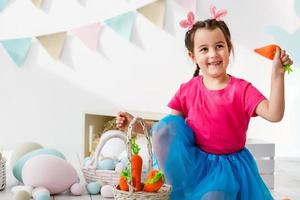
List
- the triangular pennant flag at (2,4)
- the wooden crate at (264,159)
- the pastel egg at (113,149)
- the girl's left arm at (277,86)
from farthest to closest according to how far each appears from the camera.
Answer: the triangular pennant flag at (2,4) < the pastel egg at (113,149) < the wooden crate at (264,159) < the girl's left arm at (277,86)

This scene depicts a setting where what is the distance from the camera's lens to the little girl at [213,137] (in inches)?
60.7

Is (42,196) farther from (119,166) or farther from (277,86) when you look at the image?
(277,86)

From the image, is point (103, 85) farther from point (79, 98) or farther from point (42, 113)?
point (42, 113)

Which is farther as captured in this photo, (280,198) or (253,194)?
(280,198)

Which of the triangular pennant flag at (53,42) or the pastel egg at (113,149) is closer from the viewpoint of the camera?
the pastel egg at (113,149)

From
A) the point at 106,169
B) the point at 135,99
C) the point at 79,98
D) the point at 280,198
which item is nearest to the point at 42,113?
the point at 79,98

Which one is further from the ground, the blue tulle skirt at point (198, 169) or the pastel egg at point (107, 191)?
the blue tulle skirt at point (198, 169)

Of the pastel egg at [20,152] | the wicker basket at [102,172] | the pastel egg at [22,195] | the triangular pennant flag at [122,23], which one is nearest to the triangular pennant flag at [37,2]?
the triangular pennant flag at [122,23]

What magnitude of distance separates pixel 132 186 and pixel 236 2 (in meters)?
2.11

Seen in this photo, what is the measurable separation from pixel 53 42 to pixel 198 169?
1940 millimetres

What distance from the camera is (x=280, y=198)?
81.4 inches

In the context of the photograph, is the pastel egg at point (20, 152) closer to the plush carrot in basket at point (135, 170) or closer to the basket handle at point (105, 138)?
the basket handle at point (105, 138)

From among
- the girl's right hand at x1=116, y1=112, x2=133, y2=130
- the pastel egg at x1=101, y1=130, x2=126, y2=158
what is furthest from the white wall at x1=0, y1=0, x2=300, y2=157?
the girl's right hand at x1=116, y1=112, x2=133, y2=130

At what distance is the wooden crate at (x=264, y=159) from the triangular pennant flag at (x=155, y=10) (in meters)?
1.30
